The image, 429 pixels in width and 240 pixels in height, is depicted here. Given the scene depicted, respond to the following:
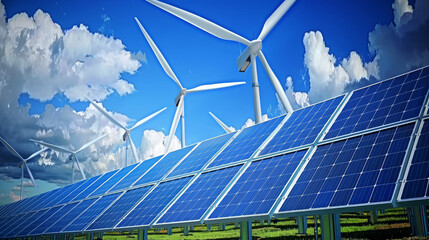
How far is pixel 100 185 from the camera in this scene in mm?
38500

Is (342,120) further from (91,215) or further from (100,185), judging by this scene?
(100,185)

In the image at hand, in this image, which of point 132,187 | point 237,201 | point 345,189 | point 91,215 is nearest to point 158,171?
point 132,187

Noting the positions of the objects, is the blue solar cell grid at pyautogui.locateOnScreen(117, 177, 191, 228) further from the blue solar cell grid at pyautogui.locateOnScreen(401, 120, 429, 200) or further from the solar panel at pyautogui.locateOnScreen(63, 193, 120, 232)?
the blue solar cell grid at pyautogui.locateOnScreen(401, 120, 429, 200)

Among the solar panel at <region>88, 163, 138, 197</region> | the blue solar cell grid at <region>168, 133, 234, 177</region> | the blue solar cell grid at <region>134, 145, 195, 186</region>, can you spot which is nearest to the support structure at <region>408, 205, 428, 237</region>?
the blue solar cell grid at <region>168, 133, 234, 177</region>

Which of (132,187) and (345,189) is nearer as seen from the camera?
(345,189)

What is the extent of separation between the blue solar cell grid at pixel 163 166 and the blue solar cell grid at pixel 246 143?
257 inches

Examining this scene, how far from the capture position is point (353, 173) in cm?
1349

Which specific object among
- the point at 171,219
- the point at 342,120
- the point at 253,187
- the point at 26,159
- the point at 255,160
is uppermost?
the point at 26,159

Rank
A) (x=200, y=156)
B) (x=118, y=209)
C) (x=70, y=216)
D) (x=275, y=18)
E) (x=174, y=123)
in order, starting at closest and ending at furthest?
1. (x=118, y=209)
2. (x=200, y=156)
3. (x=275, y=18)
4. (x=70, y=216)
5. (x=174, y=123)

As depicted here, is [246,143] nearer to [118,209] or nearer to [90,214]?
[118,209]

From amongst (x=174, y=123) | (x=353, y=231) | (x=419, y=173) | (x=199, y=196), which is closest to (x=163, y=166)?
(x=199, y=196)

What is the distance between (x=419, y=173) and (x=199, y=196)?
1154cm

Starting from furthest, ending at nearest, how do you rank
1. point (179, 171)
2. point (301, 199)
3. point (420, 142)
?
point (179, 171) < point (301, 199) < point (420, 142)

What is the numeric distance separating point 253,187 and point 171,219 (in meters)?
5.41
